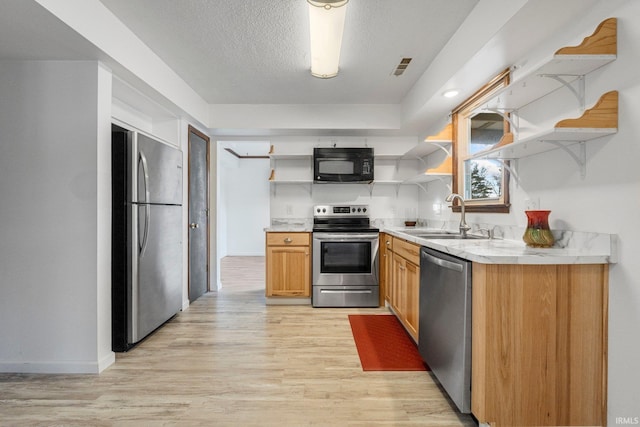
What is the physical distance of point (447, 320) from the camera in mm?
1782

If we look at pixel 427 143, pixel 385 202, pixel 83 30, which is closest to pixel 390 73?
pixel 427 143

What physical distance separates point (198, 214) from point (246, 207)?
368cm

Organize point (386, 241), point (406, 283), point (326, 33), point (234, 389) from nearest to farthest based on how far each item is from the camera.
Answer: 1. point (234, 389)
2. point (326, 33)
3. point (406, 283)
4. point (386, 241)

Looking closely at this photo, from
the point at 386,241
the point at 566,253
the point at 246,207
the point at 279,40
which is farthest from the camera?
the point at 246,207

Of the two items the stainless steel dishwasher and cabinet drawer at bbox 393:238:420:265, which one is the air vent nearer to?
cabinet drawer at bbox 393:238:420:265

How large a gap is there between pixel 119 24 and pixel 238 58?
35.0 inches

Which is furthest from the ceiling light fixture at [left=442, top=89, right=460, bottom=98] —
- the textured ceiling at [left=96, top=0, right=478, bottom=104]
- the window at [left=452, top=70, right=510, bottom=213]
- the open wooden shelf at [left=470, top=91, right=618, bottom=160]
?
the open wooden shelf at [left=470, top=91, right=618, bottom=160]

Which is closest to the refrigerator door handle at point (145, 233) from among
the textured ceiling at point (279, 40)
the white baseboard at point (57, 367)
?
the white baseboard at point (57, 367)

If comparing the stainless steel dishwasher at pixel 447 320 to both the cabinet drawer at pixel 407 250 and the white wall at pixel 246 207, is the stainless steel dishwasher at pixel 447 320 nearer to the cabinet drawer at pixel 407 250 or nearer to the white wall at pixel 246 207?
the cabinet drawer at pixel 407 250

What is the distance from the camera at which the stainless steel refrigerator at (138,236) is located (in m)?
2.41

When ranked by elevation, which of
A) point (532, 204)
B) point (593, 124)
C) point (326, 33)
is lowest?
point (532, 204)

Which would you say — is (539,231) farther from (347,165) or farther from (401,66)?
(347,165)

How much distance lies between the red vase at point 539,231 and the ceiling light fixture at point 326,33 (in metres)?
1.62

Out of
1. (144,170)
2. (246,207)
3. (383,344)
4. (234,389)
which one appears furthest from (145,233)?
(246,207)
